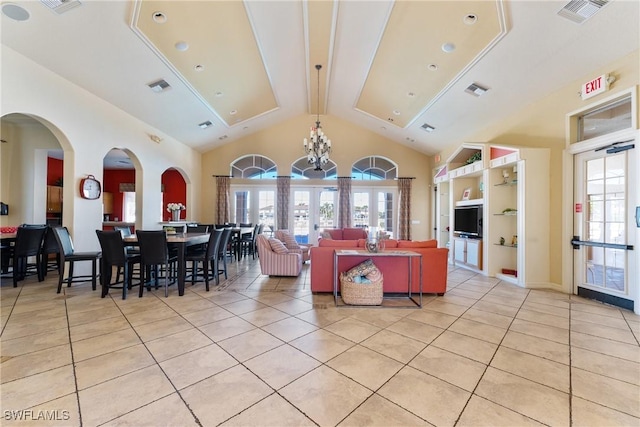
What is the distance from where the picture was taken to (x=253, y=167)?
8.70 meters

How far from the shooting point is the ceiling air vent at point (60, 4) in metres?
2.96

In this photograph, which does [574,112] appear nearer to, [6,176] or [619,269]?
[619,269]

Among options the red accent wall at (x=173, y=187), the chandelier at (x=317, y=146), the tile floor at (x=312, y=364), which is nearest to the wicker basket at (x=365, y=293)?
the tile floor at (x=312, y=364)

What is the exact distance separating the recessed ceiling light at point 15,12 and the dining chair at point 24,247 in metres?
2.96

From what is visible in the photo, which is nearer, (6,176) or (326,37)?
(326,37)

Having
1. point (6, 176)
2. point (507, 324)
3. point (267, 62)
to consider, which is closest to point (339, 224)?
point (267, 62)

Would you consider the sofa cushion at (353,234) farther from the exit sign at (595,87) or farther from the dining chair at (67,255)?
the dining chair at (67,255)

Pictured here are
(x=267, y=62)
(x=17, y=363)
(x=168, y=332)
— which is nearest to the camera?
(x=17, y=363)

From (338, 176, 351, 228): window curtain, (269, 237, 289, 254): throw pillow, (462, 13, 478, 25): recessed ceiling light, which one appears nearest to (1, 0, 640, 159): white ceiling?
(462, 13, 478, 25): recessed ceiling light

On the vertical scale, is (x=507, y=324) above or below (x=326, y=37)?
below

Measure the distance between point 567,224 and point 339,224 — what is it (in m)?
5.26

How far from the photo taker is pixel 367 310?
3318 millimetres

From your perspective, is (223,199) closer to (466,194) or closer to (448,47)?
(466,194)

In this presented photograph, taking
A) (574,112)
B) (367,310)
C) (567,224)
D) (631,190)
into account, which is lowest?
(367,310)
